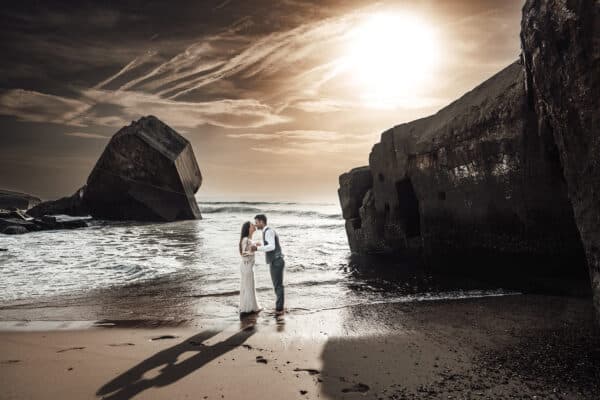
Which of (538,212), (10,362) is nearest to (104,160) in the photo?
(10,362)

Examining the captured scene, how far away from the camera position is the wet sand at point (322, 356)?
A: 9.52ft

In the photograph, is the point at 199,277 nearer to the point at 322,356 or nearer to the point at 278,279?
the point at 278,279

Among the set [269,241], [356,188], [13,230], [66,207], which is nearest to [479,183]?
[269,241]

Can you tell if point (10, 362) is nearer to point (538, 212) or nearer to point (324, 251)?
point (538, 212)

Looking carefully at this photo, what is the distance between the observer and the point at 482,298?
5.73 metres

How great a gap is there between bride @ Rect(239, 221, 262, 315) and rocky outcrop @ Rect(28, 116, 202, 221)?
16.5 meters

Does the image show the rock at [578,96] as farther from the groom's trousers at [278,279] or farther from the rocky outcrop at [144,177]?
the rocky outcrop at [144,177]

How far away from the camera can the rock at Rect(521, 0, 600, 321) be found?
2.76 metres

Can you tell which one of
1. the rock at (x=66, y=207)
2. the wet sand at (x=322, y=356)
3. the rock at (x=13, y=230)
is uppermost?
the rock at (x=66, y=207)

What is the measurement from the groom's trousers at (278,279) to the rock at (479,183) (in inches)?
135

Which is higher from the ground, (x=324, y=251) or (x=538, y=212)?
(x=538, y=212)

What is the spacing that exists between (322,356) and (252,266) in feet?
8.20

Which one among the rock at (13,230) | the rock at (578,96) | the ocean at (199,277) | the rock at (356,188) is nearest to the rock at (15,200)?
the rock at (13,230)

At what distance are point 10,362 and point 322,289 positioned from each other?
4.88 metres
